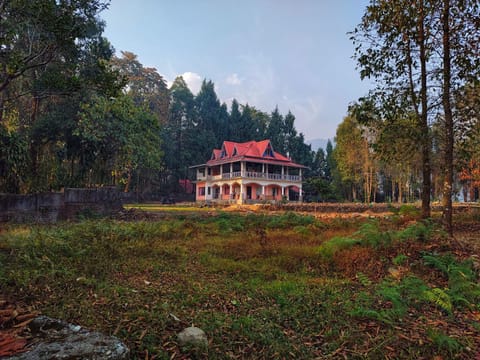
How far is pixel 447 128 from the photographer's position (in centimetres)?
724

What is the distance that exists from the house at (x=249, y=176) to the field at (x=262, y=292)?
30.2 metres

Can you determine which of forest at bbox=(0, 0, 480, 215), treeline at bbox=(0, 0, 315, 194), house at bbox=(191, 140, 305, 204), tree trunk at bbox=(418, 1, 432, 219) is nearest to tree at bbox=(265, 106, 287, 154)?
house at bbox=(191, 140, 305, 204)

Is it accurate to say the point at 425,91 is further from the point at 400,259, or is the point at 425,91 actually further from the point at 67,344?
the point at 67,344

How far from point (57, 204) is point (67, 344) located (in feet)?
33.0

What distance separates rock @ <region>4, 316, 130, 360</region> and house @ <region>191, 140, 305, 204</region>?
33.7m

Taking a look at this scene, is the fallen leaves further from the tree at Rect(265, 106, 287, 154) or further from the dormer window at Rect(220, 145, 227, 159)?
the tree at Rect(265, 106, 287, 154)

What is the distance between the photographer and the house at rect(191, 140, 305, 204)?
1469 inches

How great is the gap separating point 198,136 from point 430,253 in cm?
4485

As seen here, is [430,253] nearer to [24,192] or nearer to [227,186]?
[24,192]

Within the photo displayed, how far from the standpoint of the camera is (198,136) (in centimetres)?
4853

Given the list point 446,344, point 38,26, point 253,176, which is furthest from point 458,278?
point 253,176

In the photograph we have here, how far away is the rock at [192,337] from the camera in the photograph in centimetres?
275

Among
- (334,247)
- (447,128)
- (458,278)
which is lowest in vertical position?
(458,278)

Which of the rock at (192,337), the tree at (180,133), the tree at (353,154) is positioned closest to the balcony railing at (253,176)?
the tree at (353,154)
